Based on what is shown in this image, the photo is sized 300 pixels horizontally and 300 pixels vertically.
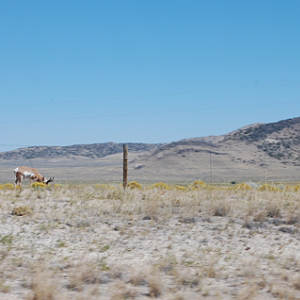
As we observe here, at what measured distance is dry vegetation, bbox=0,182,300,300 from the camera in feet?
21.9

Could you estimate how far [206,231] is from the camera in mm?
9867

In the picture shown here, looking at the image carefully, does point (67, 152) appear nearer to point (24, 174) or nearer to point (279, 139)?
point (279, 139)

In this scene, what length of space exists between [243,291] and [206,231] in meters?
3.41

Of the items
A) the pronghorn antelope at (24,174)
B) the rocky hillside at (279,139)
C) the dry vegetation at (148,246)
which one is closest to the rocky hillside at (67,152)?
the rocky hillside at (279,139)

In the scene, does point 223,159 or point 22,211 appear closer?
point 22,211

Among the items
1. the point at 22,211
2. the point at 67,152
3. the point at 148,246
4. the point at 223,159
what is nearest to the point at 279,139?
the point at 223,159

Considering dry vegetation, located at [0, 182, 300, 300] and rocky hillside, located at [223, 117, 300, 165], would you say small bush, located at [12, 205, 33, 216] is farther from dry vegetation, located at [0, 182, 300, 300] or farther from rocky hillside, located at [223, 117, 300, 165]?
rocky hillside, located at [223, 117, 300, 165]

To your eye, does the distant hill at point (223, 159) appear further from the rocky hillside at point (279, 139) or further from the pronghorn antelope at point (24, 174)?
the pronghorn antelope at point (24, 174)

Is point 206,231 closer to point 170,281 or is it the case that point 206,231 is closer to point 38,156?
point 170,281

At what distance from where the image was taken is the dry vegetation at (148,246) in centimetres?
668

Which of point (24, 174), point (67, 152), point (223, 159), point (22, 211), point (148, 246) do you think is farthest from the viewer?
point (67, 152)

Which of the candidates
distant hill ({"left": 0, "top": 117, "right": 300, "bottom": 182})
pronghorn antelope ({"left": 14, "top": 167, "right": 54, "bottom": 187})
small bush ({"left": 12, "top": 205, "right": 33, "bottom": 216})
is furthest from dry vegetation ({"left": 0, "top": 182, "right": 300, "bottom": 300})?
distant hill ({"left": 0, "top": 117, "right": 300, "bottom": 182})

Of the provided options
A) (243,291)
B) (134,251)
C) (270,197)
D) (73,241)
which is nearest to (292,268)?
(243,291)

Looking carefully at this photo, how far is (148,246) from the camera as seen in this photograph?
8812 mm
